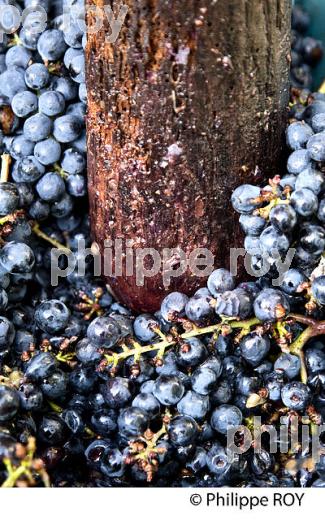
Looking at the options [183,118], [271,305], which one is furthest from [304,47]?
[271,305]

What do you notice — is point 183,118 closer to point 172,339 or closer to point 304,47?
point 172,339

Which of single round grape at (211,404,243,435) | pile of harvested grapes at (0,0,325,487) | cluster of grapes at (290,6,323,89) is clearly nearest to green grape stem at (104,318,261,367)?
pile of harvested grapes at (0,0,325,487)

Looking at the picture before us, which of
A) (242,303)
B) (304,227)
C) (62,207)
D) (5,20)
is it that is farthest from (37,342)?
(5,20)

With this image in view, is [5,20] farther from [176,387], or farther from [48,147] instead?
[176,387]

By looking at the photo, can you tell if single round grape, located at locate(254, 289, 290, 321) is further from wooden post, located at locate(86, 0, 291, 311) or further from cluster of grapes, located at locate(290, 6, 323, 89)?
cluster of grapes, located at locate(290, 6, 323, 89)
